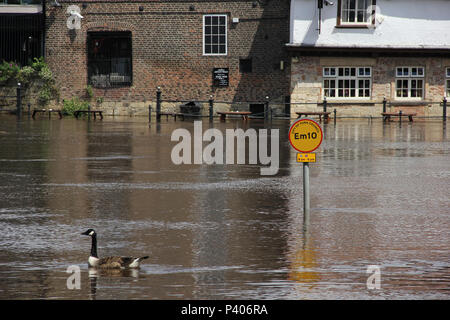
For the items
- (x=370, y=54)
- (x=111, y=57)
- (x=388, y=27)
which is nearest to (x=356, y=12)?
(x=388, y=27)

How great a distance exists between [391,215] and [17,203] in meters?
5.31

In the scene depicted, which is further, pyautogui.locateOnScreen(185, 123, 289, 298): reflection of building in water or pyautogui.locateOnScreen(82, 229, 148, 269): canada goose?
pyautogui.locateOnScreen(185, 123, 289, 298): reflection of building in water

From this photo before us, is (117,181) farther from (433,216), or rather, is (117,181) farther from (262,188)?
(433,216)

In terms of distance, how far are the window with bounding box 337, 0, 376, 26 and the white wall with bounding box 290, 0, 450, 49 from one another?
269mm

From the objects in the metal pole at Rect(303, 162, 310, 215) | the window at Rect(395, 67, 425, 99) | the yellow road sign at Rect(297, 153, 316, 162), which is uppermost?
the window at Rect(395, 67, 425, 99)

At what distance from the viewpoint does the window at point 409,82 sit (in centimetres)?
3919

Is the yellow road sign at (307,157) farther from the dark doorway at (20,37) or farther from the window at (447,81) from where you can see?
the dark doorway at (20,37)

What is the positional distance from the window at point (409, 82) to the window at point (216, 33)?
7995 mm

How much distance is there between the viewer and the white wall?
3803 cm

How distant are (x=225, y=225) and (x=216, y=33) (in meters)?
30.1

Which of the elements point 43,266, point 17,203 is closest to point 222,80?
point 17,203

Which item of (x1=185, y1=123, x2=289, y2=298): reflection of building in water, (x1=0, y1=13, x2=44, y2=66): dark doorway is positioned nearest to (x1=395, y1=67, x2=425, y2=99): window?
(x1=0, y1=13, x2=44, y2=66): dark doorway

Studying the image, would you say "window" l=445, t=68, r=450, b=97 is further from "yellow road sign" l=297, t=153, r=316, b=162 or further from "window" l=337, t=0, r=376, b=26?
"yellow road sign" l=297, t=153, r=316, b=162

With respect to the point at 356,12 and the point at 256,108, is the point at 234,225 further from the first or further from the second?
the point at 256,108
